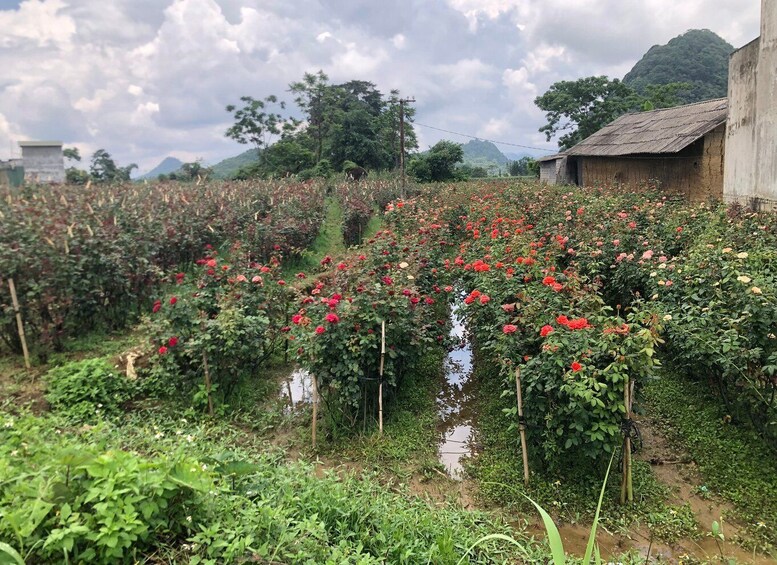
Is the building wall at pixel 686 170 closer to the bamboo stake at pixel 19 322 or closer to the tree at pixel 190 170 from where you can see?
the bamboo stake at pixel 19 322

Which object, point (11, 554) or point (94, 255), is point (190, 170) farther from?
point (11, 554)

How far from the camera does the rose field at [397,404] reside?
230 centimetres

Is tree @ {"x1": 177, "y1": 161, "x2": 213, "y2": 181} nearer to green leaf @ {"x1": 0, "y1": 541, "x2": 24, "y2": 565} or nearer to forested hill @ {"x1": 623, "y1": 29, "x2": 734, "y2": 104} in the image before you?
green leaf @ {"x1": 0, "y1": 541, "x2": 24, "y2": 565}

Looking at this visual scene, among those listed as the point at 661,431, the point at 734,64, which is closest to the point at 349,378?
the point at 661,431

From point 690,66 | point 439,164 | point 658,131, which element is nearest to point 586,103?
point 439,164

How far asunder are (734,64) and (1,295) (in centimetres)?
1392

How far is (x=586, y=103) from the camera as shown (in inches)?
1372

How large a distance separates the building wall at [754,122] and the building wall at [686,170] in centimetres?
78

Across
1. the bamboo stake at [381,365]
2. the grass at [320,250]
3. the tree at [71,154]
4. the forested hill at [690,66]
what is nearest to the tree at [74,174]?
the tree at [71,154]

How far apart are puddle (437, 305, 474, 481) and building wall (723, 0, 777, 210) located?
6392 millimetres

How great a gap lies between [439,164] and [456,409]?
3141 cm

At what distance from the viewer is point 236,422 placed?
500cm

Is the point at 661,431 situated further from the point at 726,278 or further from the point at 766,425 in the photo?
the point at 726,278

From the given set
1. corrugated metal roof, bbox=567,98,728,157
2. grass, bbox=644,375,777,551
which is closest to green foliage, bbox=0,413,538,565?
grass, bbox=644,375,777,551
